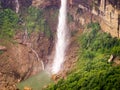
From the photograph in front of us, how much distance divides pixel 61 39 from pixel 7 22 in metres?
5.47

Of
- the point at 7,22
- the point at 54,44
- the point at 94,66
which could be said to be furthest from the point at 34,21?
the point at 94,66

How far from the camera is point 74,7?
4231 centimetres

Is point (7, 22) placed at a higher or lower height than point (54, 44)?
higher

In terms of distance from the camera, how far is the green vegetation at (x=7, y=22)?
4030 cm

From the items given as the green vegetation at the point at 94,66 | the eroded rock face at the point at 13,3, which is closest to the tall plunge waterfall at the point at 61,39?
the green vegetation at the point at 94,66

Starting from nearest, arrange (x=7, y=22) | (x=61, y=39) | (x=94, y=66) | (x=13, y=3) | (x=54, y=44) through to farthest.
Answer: (x=94, y=66), (x=7, y=22), (x=54, y=44), (x=61, y=39), (x=13, y=3)

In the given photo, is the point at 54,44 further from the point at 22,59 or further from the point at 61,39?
the point at 22,59

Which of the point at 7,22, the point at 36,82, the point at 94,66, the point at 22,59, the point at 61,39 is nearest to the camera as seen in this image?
the point at 94,66

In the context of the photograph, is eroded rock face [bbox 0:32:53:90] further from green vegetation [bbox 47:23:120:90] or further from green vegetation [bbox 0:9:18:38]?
green vegetation [bbox 47:23:120:90]

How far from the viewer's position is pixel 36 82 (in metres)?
36.8

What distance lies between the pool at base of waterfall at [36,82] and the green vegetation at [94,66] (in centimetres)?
230

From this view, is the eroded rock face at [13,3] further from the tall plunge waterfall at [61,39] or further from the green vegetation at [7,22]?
the tall plunge waterfall at [61,39]

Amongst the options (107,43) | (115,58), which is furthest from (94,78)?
(107,43)

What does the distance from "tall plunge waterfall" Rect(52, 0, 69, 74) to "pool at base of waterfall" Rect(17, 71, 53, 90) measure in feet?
4.47
